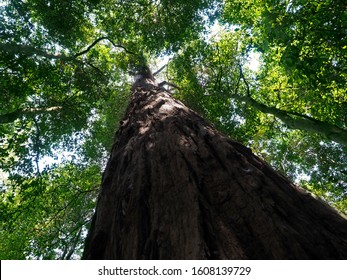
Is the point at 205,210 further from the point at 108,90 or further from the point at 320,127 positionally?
the point at 108,90

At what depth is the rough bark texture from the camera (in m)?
1.73

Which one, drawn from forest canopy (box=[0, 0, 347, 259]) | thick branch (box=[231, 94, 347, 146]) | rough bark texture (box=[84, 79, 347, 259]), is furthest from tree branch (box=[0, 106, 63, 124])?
thick branch (box=[231, 94, 347, 146])

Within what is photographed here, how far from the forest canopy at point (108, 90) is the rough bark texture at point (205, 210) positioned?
15.2 feet

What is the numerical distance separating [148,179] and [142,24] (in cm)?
936

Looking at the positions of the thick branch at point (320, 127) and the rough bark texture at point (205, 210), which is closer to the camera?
the rough bark texture at point (205, 210)

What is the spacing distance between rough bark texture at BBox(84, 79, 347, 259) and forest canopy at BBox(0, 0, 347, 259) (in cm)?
465

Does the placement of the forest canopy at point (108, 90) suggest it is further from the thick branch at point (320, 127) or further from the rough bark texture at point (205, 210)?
the rough bark texture at point (205, 210)

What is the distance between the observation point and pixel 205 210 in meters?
2.07

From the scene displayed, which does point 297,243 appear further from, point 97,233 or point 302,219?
point 97,233

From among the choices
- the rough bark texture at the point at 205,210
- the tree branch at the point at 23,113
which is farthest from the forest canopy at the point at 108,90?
Answer: the rough bark texture at the point at 205,210

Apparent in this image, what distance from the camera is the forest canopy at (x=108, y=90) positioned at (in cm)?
834

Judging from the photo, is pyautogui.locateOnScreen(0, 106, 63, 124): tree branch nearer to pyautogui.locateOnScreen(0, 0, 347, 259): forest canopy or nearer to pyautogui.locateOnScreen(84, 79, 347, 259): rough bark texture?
pyautogui.locateOnScreen(0, 0, 347, 259): forest canopy

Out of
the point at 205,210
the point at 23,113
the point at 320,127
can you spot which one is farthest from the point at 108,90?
the point at 205,210

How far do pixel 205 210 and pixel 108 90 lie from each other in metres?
9.28
